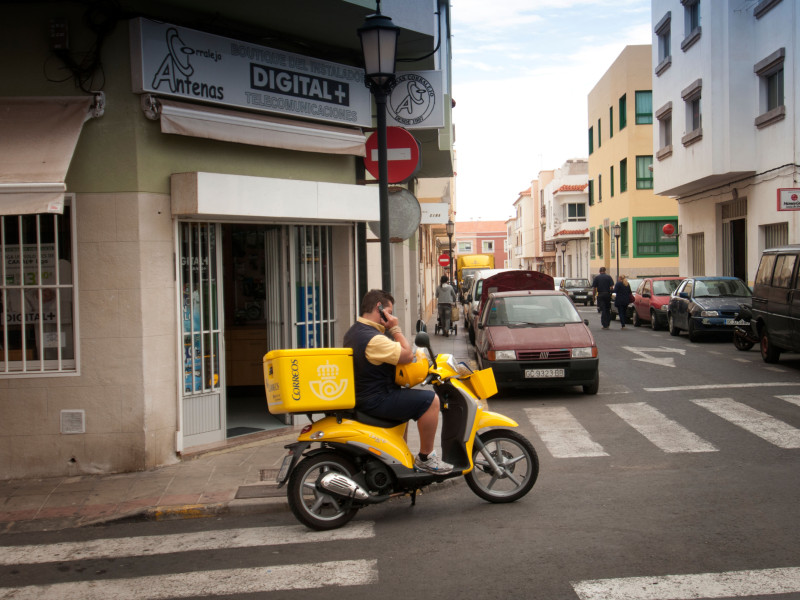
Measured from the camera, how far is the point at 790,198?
16641mm

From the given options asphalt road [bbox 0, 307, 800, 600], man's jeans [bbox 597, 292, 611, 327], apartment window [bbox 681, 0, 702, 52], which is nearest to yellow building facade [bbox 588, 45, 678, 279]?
apartment window [bbox 681, 0, 702, 52]

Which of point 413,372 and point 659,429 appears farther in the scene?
point 659,429

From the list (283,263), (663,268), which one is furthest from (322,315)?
(663,268)

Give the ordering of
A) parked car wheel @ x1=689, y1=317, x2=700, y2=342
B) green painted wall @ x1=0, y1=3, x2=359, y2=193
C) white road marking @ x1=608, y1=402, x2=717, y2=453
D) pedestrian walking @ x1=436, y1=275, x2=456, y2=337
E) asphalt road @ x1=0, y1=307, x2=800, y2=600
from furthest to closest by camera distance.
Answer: pedestrian walking @ x1=436, y1=275, x2=456, y2=337
parked car wheel @ x1=689, y1=317, x2=700, y2=342
white road marking @ x1=608, y1=402, x2=717, y2=453
green painted wall @ x1=0, y1=3, x2=359, y2=193
asphalt road @ x1=0, y1=307, x2=800, y2=600

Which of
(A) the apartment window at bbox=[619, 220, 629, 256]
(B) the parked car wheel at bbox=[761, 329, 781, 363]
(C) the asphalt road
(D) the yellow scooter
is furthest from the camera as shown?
(A) the apartment window at bbox=[619, 220, 629, 256]

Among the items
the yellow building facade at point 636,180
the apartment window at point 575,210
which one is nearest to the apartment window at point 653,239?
the yellow building facade at point 636,180

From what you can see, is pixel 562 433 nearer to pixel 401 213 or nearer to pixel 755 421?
pixel 755 421

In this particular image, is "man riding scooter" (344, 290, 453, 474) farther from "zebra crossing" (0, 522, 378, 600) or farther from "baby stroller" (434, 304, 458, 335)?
"baby stroller" (434, 304, 458, 335)

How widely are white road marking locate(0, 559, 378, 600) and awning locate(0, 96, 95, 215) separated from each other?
3.03 meters

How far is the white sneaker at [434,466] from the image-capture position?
6.14m

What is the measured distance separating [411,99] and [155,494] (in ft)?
19.7

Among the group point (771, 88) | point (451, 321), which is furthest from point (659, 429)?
point (771, 88)

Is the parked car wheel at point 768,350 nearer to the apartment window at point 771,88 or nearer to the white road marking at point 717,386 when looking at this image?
the white road marking at point 717,386

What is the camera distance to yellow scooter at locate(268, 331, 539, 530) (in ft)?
19.2
